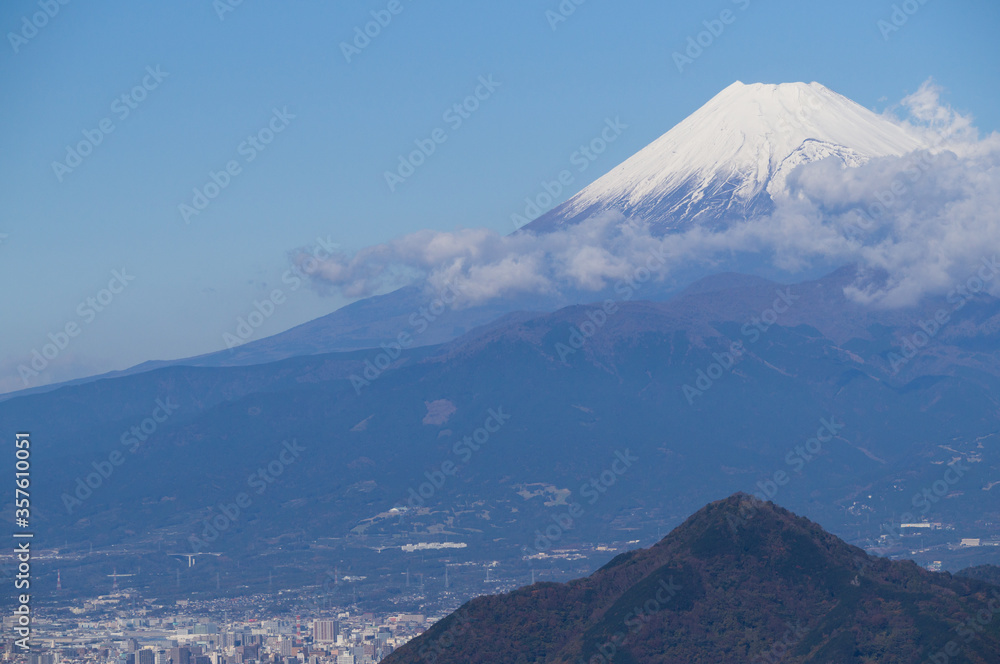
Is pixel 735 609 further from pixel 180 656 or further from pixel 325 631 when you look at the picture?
pixel 325 631

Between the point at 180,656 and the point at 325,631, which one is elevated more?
the point at 325,631

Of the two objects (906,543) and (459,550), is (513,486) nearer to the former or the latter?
(459,550)

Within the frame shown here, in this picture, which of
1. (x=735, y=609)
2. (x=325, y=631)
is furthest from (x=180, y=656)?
(x=735, y=609)

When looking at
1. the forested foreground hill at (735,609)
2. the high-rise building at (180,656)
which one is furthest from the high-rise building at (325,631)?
the forested foreground hill at (735,609)

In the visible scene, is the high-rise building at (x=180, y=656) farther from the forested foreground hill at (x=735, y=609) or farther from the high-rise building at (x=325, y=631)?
the forested foreground hill at (x=735, y=609)

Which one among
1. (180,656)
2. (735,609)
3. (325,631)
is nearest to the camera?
(735,609)

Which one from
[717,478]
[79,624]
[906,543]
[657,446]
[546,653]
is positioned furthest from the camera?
[657,446]

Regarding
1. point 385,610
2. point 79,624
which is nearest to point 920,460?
point 385,610
